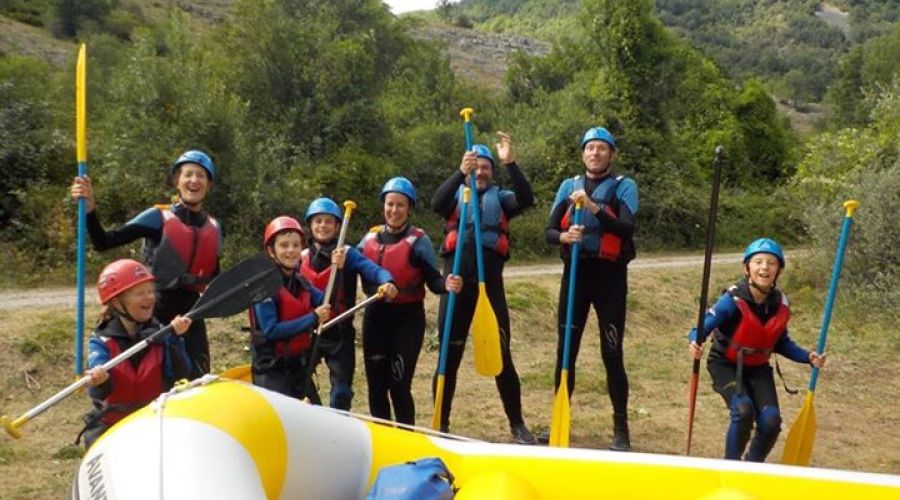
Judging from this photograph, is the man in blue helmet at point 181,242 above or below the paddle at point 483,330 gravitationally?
above

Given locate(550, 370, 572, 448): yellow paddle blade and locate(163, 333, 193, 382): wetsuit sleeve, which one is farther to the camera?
locate(550, 370, 572, 448): yellow paddle blade

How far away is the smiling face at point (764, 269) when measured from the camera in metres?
4.35

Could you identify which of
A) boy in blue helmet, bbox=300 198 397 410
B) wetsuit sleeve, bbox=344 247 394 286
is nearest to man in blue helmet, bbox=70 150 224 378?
boy in blue helmet, bbox=300 198 397 410

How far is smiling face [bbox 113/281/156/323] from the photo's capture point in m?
3.43

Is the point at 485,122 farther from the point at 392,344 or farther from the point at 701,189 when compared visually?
the point at 392,344

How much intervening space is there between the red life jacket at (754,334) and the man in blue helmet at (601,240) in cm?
71

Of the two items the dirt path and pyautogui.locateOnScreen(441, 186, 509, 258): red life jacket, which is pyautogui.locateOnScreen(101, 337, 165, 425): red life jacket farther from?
the dirt path

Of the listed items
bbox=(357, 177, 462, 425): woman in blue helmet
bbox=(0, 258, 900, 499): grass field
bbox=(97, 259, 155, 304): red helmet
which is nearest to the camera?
bbox=(97, 259, 155, 304): red helmet

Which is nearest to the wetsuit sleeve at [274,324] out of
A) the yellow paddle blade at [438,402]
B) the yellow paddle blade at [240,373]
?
the yellow paddle blade at [240,373]

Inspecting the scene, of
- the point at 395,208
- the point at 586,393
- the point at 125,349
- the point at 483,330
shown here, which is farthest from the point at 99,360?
the point at 586,393

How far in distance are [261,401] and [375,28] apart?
23001 millimetres

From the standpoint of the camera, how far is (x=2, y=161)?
12367mm

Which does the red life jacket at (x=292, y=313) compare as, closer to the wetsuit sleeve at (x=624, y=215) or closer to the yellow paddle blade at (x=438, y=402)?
the yellow paddle blade at (x=438, y=402)

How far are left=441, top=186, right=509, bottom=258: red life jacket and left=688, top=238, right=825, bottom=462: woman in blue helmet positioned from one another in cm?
136
